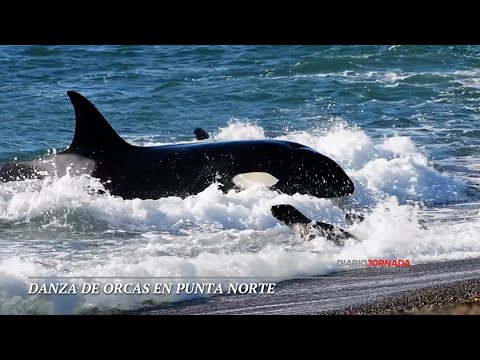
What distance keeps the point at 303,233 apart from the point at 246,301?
175 centimetres

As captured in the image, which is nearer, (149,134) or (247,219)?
(247,219)

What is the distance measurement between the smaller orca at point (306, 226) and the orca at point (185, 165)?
1307 millimetres

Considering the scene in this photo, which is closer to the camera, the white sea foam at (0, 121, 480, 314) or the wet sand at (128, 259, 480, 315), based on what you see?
the wet sand at (128, 259, 480, 315)

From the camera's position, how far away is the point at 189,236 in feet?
35.8

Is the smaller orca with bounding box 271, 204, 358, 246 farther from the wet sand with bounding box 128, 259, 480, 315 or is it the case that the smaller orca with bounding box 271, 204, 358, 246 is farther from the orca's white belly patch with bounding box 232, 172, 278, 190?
the orca's white belly patch with bounding box 232, 172, 278, 190

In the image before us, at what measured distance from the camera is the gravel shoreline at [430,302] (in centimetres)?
801

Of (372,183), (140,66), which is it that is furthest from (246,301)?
(140,66)

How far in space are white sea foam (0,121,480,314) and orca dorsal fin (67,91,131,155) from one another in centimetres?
47

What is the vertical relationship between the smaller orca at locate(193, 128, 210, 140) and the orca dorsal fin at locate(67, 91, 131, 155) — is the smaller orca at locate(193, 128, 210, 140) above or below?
below

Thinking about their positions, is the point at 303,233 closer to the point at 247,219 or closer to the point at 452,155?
the point at 247,219

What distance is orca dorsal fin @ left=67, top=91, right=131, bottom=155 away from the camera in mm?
12062

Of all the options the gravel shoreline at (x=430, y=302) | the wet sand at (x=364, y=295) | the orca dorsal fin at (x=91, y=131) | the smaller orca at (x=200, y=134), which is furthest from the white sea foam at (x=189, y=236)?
the smaller orca at (x=200, y=134)

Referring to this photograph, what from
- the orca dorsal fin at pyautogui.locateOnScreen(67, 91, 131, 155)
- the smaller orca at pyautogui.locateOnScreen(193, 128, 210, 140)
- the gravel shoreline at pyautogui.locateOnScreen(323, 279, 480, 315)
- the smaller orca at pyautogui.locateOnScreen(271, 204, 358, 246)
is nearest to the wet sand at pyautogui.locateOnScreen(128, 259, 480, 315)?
the gravel shoreline at pyautogui.locateOnScreen(323, 279, 480, 315)
